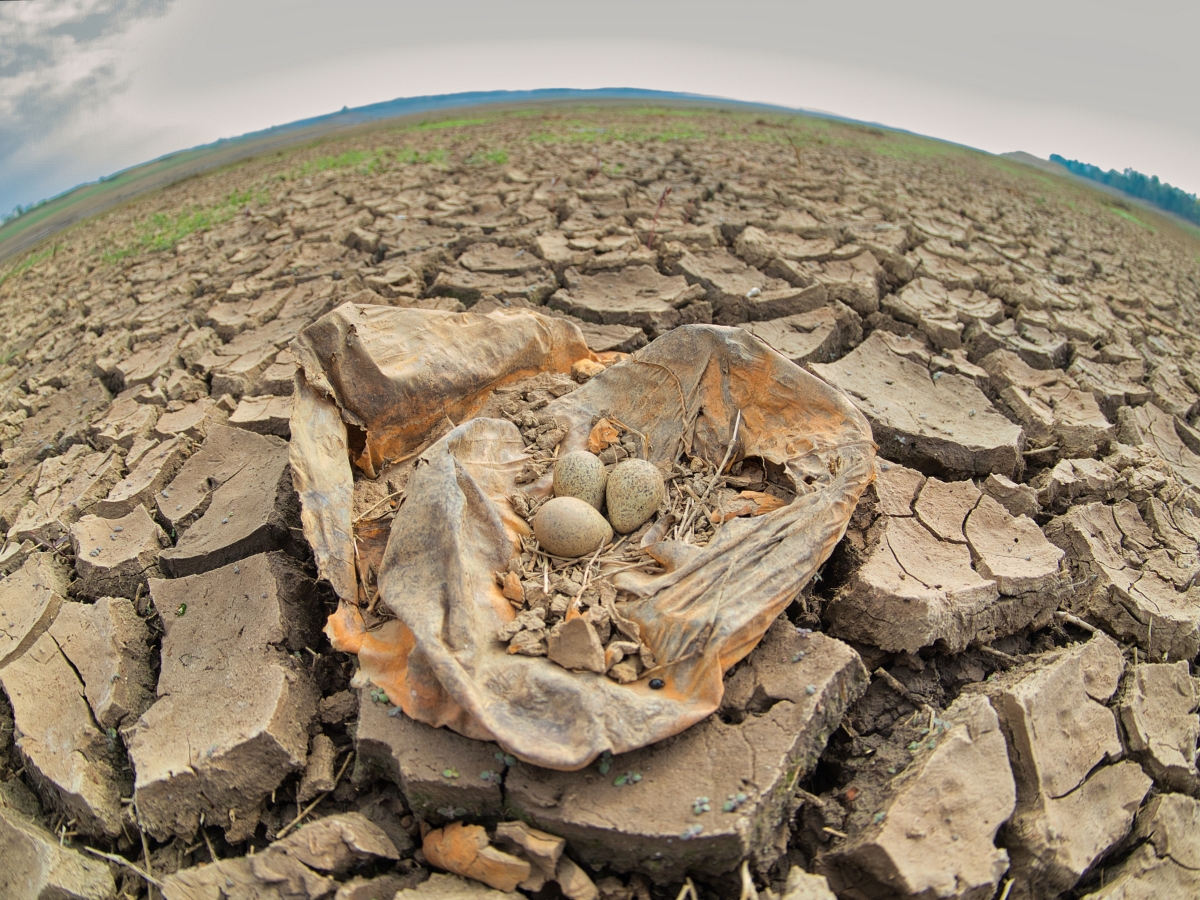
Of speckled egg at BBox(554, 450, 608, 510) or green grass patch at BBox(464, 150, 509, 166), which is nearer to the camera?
speckled egg at BBox(554, 450, 608, 510)

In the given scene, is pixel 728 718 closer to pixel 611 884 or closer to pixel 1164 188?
pixel 611 884

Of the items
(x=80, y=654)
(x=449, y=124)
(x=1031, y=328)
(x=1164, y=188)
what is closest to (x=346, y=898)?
(x=80, y=654)

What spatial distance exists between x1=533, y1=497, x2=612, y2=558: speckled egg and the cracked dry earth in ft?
1.74

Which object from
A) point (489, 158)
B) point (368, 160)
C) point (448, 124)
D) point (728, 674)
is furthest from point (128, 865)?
point (448, 124)

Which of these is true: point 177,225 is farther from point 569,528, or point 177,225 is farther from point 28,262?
point 569,528

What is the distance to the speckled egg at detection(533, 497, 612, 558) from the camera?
199 cm

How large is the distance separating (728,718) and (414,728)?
2.45 feet

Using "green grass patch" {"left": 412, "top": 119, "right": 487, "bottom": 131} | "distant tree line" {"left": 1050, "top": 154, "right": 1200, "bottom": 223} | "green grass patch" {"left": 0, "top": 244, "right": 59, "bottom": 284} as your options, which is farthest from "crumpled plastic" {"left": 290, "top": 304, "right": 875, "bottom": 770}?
"distant tree line" {"left": 1050, "top": 154, "right": 1200, "bottom": 223}

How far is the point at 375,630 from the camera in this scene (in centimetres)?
185

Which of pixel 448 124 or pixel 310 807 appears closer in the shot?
pixel 310 807

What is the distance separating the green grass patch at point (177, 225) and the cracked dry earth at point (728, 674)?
199 centimetres

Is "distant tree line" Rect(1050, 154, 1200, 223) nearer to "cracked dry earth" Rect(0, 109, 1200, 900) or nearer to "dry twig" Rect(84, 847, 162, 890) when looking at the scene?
"cracked dry earth" Rect(0, 109, 1200, 900)

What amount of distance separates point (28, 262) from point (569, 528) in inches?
362

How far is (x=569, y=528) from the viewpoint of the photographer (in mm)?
1991
